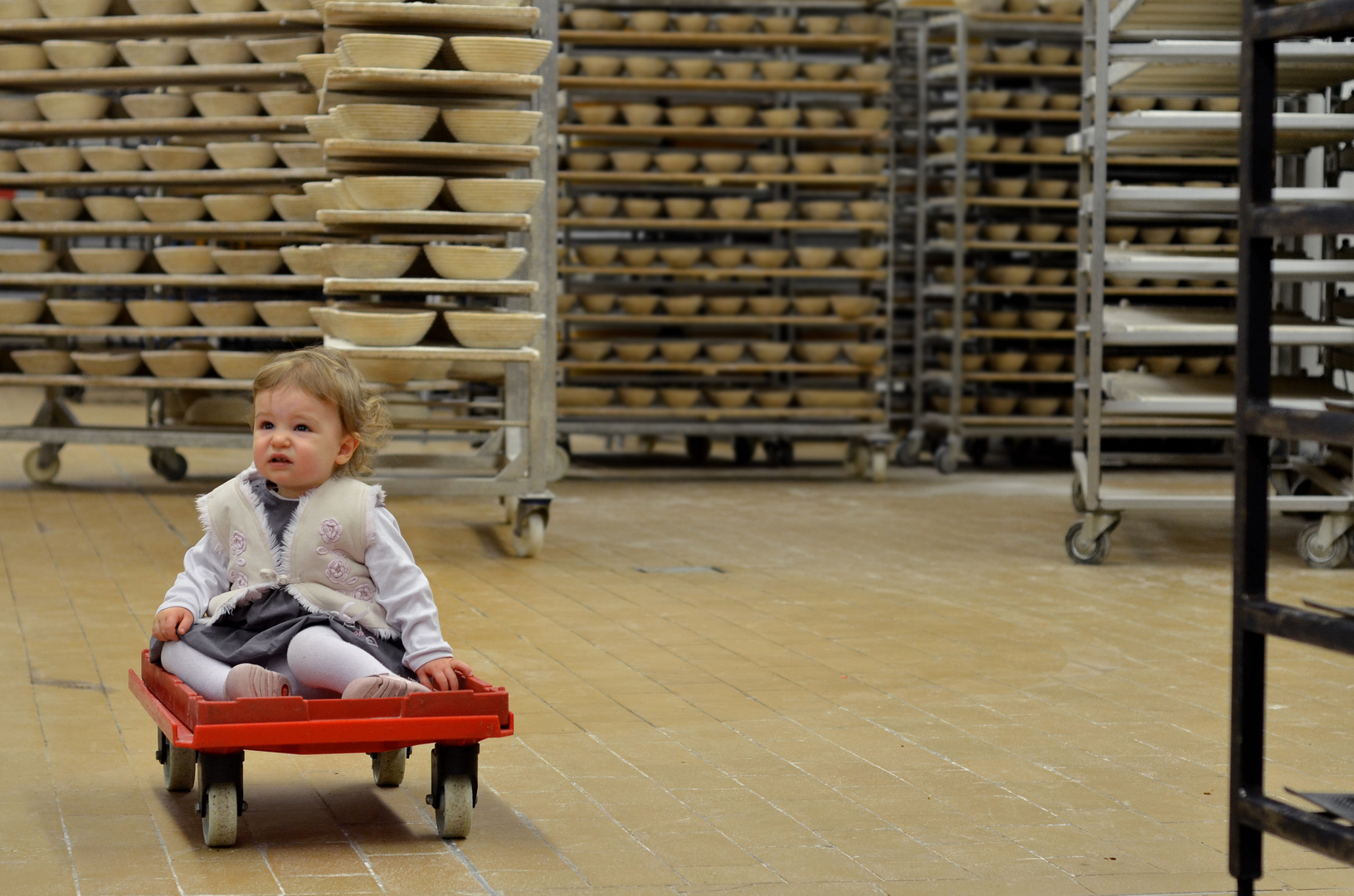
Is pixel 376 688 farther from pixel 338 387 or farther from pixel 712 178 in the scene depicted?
pixel 712 178

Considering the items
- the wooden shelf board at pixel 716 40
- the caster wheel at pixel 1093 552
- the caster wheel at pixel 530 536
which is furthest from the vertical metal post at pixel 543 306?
the wooden shelf board at pixel 716 40

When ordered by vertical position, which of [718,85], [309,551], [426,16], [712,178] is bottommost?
[309,551]

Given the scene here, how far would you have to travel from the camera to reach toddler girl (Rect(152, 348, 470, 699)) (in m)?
3.12

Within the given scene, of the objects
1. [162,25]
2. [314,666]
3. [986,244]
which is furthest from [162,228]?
[314,666]

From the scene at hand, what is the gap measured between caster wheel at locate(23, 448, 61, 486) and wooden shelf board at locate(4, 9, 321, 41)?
2196mm

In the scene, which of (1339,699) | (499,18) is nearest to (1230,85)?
(499,18)

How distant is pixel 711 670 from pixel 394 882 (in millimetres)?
2007

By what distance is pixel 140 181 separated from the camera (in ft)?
29.2

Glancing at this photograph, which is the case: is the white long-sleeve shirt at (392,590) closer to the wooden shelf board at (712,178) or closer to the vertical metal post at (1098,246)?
the vertical metal post at (1098,246)

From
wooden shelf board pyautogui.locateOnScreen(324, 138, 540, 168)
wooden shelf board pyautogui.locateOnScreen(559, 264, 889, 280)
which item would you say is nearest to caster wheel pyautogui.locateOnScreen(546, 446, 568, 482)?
wooden shelf board pyautogui.locateOnScreen(559, 264, 889, 280)

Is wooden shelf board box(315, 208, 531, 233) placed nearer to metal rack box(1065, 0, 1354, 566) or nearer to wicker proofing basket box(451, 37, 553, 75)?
wicker proofing basket box(451, 37, 553, 75)

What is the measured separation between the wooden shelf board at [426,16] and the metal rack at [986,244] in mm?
4714

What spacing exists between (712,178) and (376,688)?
7566 mm

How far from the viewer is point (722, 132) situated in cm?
1034
